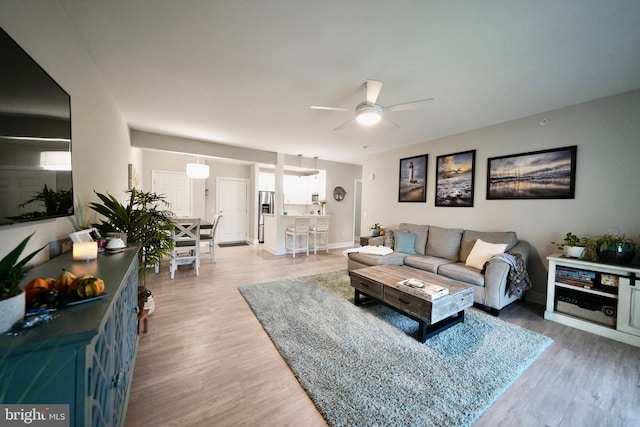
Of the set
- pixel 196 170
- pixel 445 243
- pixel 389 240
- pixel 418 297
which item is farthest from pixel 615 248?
pixel 196 170

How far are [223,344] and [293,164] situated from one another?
4736 millimetres

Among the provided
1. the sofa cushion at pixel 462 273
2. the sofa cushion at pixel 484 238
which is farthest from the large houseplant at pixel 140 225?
the sofa cushion at pixel 484 238

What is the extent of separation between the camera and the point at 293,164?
242 inches


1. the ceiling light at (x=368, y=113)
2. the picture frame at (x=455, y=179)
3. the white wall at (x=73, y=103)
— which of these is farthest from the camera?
the picture frame at (x=455, y=179)

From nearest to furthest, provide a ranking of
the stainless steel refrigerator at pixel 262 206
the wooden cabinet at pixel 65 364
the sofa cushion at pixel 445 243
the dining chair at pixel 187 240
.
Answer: the wooden cabinet at pixel 65 364 < the sofa cushion at pixel 445 243 < the dining chair at pixel 187 240 < the stainless steel refrigerator at pixel 262 206

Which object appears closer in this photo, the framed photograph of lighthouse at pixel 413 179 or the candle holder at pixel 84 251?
the candle holder at pixel 84 251

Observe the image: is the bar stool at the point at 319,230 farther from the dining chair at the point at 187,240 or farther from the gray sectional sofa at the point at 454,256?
the dining chair at the point at 187,240

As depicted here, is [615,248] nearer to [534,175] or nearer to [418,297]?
[534,175]

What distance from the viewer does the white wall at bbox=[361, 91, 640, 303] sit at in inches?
Result: 100

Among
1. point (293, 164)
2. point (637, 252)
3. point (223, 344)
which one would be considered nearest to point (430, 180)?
point (637, 252)

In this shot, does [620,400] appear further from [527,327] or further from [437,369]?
[437,369]

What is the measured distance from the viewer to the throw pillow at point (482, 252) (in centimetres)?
303

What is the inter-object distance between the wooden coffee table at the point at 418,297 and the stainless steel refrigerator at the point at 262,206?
483 cm

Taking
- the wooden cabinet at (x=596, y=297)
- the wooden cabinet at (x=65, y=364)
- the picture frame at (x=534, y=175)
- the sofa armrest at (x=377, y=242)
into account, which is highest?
the picture frame at (x=534, y=175)
